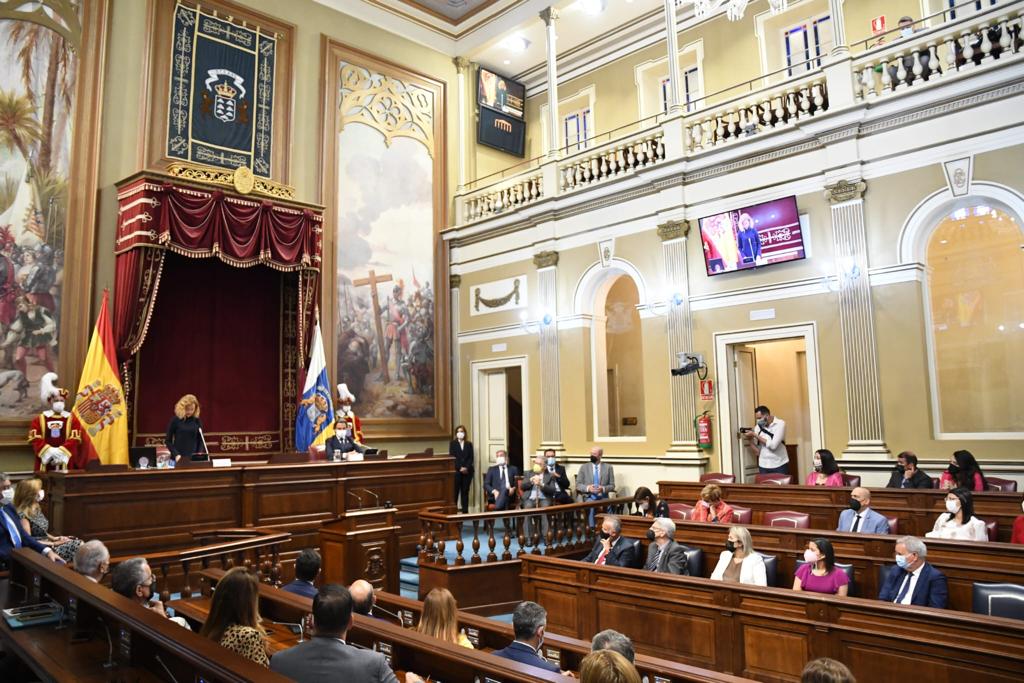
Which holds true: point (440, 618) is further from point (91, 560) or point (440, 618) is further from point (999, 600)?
point (999, 600)

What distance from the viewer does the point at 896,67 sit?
8.21 meters

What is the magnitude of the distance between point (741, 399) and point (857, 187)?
2916 mm

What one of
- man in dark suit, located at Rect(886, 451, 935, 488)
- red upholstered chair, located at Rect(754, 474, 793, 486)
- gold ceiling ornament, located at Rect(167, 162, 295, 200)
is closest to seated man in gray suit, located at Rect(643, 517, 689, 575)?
man in dark suit, located at Rect(886, 451, 935, 488)

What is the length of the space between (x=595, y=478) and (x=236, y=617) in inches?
277

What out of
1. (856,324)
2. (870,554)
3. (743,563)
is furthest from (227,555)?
(856,324)

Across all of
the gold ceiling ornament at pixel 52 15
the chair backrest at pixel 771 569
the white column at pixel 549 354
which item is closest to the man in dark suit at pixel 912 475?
the chair backrest at pixel 771 569

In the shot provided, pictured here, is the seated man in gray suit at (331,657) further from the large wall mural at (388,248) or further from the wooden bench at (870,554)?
the large wall mural at (388,248)

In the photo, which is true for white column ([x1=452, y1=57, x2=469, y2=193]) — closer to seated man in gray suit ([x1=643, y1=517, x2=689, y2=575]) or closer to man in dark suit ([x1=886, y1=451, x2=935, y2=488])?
man in dark suit ([x1=886, y1=451, x2=935, y2=488])

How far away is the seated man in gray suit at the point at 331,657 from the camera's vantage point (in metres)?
2.43

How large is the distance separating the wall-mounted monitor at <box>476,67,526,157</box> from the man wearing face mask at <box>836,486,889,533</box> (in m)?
9.87

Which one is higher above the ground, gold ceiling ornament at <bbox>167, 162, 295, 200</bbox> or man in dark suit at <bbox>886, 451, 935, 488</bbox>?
gold ceiling ornament at <bbox>167, 162, 295, 200</bbox>

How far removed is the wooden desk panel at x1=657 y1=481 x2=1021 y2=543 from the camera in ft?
19.1

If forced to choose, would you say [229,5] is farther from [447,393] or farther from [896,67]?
[896,67]

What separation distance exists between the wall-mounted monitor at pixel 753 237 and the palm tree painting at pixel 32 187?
26.7 feet
